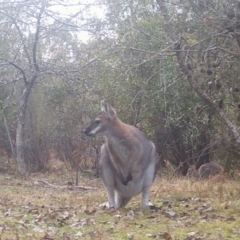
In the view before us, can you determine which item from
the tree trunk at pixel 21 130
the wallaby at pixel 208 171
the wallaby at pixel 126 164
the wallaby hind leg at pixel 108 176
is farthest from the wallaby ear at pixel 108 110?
the tree trunk at pixel 21 130

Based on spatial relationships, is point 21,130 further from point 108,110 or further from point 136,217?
point 136,217

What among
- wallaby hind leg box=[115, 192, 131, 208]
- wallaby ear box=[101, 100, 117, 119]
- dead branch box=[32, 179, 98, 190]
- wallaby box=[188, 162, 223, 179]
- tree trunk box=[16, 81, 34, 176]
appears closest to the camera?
wallaby hind leg box=[115, 192, 131, 208]

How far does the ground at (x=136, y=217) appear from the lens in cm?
518

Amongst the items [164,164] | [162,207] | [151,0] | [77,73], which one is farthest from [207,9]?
[164,164]

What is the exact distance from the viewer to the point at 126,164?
722 centimetres

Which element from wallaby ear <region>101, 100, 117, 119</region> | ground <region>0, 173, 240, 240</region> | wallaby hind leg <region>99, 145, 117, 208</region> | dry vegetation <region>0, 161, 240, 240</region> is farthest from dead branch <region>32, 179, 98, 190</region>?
wallaby hind leg <region>99, 145, 117, 208</region>

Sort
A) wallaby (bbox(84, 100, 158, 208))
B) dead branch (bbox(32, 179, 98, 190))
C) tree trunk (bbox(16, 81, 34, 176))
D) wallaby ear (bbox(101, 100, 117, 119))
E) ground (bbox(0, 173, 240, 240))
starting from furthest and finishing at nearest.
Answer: tree trunk (bbox(16, 81, 34, 176)) → dead branch (bbox(32, 179, 98, 190)) → wallaby ear (bbox(101, 100, 117, 119)) → wallaby (bbox(84, 100, 158, 208)) → ground (bbox(0, 173, 240, 240))

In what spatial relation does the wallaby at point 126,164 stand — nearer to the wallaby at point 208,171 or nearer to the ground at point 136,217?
the ground at point 136,217

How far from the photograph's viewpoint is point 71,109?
1540cm

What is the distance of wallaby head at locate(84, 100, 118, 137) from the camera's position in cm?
751

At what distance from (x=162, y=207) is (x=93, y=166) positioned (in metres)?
7.92

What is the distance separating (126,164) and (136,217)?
38.3 inches

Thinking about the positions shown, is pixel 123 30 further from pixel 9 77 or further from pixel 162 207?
pixel 162 207

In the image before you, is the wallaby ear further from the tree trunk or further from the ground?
the tree trunk
